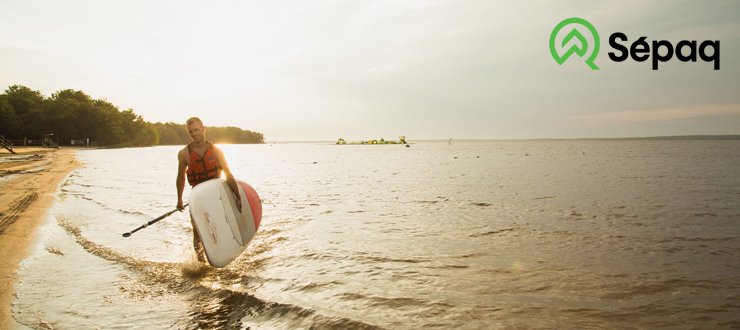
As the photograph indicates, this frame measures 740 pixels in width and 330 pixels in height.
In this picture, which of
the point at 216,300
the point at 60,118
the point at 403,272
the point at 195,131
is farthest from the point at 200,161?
the point at 60,118

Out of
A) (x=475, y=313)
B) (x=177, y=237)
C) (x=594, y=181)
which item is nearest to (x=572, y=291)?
(x=475, y=313)

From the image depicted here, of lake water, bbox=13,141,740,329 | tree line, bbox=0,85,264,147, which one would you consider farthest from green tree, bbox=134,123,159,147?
lake water, bbox=13,141,740,329

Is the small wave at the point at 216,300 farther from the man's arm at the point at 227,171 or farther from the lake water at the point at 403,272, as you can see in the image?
A: the man's arm at the point at 227,171

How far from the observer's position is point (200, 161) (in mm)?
5855

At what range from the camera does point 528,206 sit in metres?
12.9

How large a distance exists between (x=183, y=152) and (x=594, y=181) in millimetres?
21831

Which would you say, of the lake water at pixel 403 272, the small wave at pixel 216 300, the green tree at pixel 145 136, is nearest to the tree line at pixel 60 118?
the green tree at pixel 145 136

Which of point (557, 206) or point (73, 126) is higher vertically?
point (73, 126)

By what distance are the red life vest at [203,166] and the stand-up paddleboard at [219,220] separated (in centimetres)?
26

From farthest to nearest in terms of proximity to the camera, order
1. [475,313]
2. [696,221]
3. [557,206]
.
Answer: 1. [557,206]
2. [696,221]
3. [475,313]

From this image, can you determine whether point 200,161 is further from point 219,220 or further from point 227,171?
point 219,220

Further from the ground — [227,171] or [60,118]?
[60,118]

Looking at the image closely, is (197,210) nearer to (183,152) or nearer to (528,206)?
(183,152)

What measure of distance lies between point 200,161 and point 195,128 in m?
0.60
